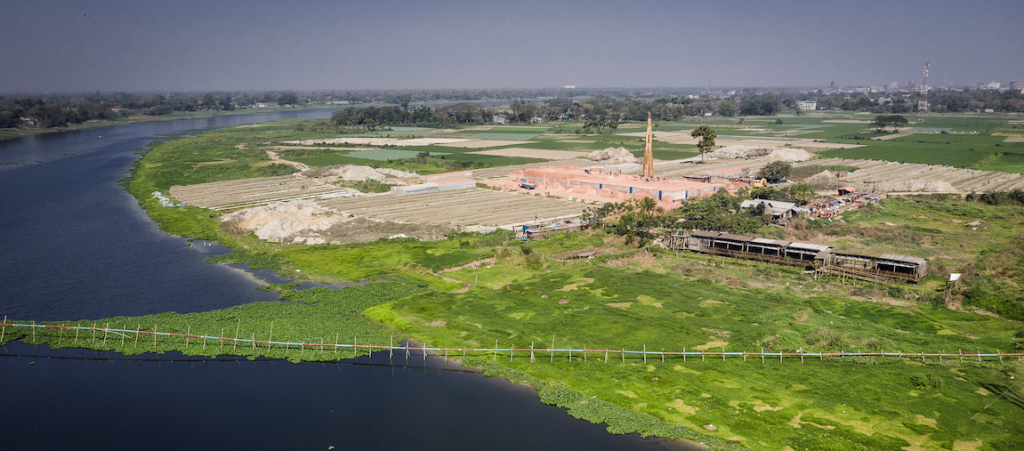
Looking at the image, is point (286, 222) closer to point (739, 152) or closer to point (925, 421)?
point (925, 421)

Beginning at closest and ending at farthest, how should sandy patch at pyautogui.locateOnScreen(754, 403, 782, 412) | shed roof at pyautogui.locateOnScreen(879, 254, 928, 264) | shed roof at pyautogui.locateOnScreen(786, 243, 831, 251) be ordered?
sandy patch at pyautogui.locateOnScreen(754, 403, 782, 412) < shed roof at pyautogui.locateOnScreen(879, 254, 928, 264) < shed roof at pyautogui.locateOnScreen(786, 243, 831, 251)

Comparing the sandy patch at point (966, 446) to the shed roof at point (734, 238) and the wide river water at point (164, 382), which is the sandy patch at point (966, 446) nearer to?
the wide river water at point (164, 382)

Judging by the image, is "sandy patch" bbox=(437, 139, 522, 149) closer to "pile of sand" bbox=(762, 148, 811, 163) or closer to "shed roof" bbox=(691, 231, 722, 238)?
"pile of sand" bbox=(762, 148, 811, 163)

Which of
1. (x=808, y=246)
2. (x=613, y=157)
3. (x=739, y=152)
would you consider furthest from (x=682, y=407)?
(x=739, y=152)

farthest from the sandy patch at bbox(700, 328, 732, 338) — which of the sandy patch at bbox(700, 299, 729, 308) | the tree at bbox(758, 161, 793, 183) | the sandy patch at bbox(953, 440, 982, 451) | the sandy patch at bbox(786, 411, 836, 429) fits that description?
the tree at bbox(758, 161, 793, 183)

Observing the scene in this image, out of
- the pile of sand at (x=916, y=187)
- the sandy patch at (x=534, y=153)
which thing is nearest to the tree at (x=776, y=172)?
the pile of sand at (x=916, y=187)

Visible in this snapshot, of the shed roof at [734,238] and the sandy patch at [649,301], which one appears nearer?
the sandy patch at [649,301]

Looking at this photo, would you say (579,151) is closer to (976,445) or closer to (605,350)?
(605,350)
